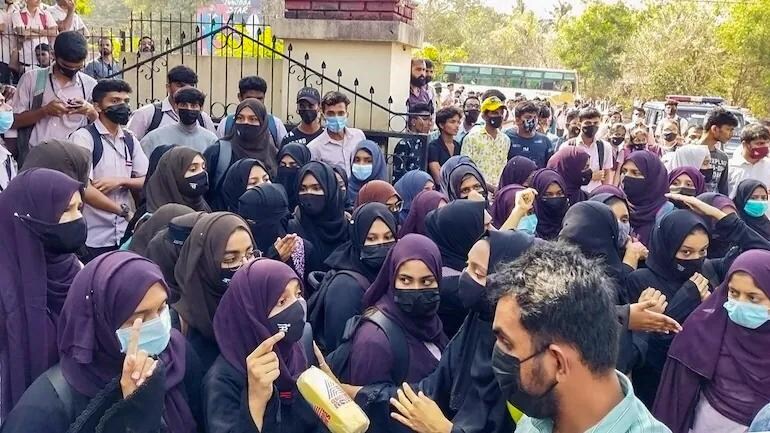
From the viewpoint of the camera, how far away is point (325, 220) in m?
4.73

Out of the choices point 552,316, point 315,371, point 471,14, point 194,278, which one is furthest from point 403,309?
point 471,14

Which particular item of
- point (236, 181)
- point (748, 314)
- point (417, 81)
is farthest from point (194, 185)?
point (417, 81)

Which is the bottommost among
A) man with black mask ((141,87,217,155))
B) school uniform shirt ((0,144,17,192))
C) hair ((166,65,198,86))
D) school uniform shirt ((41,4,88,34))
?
school uniform shirt ((0,144,17,192))

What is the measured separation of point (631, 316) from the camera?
3.22 m

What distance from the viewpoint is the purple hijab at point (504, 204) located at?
510 centimetres

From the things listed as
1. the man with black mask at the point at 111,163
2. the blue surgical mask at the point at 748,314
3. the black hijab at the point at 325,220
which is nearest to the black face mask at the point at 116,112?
the man with black mask at the point at 111,163

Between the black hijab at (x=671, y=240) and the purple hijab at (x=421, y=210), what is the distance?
1.27 metres

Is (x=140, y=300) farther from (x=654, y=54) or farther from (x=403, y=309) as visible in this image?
(x=654, y=54)

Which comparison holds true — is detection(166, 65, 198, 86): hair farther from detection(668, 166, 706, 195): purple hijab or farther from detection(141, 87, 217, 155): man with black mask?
detection(668, 166, 706, 195): purple hijab

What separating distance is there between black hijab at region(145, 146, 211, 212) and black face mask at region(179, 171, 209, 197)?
17 millimetres

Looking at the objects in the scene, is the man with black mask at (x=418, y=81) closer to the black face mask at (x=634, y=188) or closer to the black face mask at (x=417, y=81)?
the black face mask at (x=417, y=81)

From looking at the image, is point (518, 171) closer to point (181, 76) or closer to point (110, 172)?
point (181, 76)

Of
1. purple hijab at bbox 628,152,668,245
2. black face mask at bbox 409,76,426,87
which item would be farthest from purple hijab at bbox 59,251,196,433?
black face mask at bbox 409,76,426,87

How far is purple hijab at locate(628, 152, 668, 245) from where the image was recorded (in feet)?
17.0
